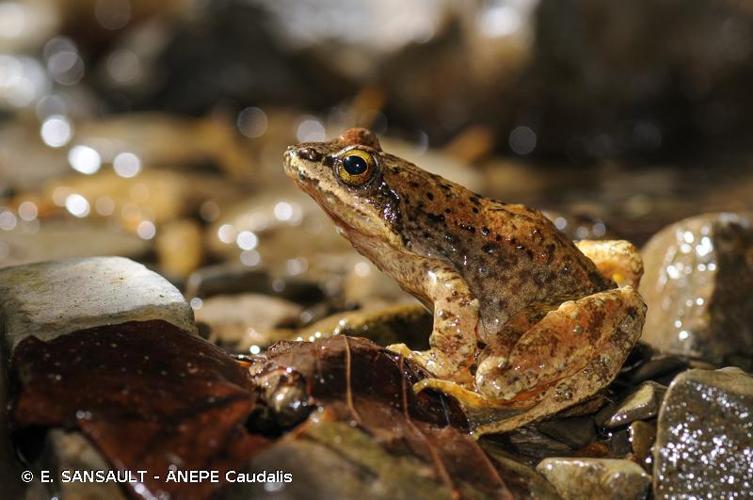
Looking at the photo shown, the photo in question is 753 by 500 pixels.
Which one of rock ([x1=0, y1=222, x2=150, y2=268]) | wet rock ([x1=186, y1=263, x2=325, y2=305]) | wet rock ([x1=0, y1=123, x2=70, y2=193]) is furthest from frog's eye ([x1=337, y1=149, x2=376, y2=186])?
wet rock ([x1=0, y1=123, x2=70, y2=193])

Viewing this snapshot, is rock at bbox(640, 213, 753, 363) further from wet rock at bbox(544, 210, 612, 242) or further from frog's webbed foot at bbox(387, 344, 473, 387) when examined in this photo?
frog's webbed foot at bbox(387, 344, 473, 387)

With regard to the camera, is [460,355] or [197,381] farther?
[460,355]

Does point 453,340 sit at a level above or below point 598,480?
above

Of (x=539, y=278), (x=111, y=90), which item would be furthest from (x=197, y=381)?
(x=111, y=90)

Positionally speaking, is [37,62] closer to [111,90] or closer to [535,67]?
[111,90]

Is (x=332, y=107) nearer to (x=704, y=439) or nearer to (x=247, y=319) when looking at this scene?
(x=247, y=319)

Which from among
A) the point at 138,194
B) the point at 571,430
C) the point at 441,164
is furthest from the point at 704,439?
the point at 138,194
